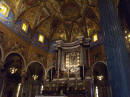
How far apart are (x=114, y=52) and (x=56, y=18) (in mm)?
13514

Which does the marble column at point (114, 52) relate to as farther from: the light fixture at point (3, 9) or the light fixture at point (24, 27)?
the light fixture at point (24, 27)

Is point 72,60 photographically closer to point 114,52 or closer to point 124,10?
point 124,10

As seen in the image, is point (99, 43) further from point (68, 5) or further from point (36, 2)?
point (36, 2)

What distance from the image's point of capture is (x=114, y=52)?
6605 mm

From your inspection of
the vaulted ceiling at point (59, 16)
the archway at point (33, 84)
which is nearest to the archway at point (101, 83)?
the vaulted ceiling at point (59, 16)

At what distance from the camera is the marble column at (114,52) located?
573 centimetres

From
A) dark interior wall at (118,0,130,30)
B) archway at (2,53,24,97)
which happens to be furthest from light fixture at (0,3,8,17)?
dark interior wall at (118,0,130,30)

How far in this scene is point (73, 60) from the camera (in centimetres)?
1484

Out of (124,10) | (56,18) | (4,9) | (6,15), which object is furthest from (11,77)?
(124,10)

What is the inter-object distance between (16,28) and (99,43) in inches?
405

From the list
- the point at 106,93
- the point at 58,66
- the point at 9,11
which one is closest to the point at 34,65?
the point at 58,66

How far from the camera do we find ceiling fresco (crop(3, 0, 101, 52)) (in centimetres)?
1501

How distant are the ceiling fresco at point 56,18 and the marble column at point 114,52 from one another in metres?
7.39

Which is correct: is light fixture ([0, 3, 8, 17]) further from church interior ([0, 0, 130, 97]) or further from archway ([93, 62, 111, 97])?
archway ([93, 62, 111, 97])
